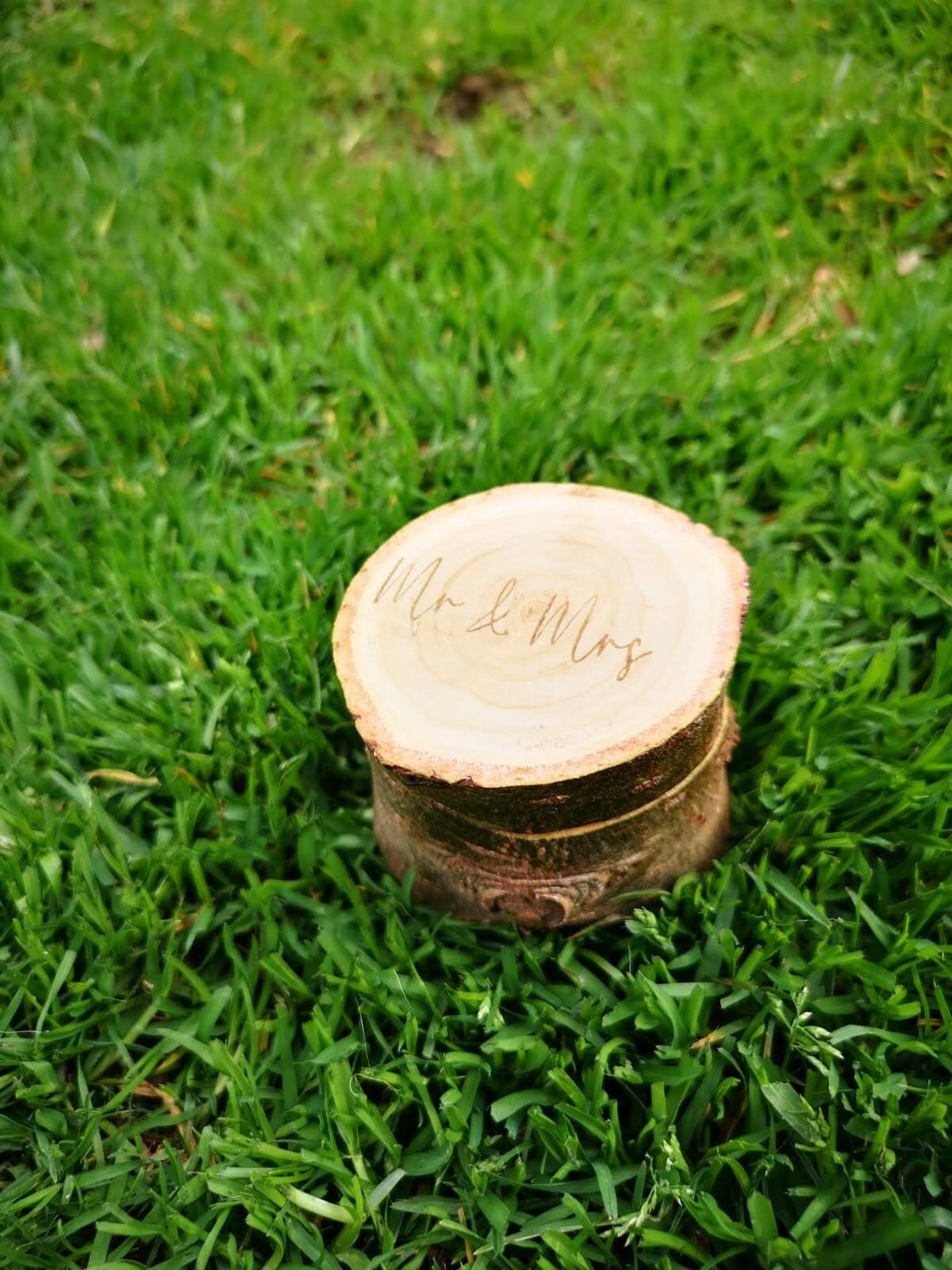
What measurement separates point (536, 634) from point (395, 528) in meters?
0.66

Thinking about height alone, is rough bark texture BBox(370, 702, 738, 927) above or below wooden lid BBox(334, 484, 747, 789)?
below

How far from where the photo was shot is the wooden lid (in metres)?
1.26

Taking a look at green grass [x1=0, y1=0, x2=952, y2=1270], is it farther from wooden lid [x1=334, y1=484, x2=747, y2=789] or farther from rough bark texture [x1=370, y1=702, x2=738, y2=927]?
wooden lid [x1=334, y1=484, x2=747, y2=789]

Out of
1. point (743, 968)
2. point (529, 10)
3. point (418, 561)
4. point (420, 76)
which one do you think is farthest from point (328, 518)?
point (529, 10)

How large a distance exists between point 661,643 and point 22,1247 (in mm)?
1114

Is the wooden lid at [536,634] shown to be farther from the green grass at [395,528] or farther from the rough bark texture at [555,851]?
the green grass at [395,528]

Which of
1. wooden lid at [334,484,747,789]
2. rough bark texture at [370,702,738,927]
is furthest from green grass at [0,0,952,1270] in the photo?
wooden lid at [334,484,747,789]

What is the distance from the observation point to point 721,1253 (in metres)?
1.17

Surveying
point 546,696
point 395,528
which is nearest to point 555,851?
point 546,696

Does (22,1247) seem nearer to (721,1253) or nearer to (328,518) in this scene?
(721,1253)

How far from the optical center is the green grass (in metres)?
1.28

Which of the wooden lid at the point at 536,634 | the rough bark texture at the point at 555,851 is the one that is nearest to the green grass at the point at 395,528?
the rough bark texture at the point at 555,851

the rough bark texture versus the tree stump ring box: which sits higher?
the tree stump ring box

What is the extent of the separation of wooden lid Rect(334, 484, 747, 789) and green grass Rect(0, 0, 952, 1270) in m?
0.32
